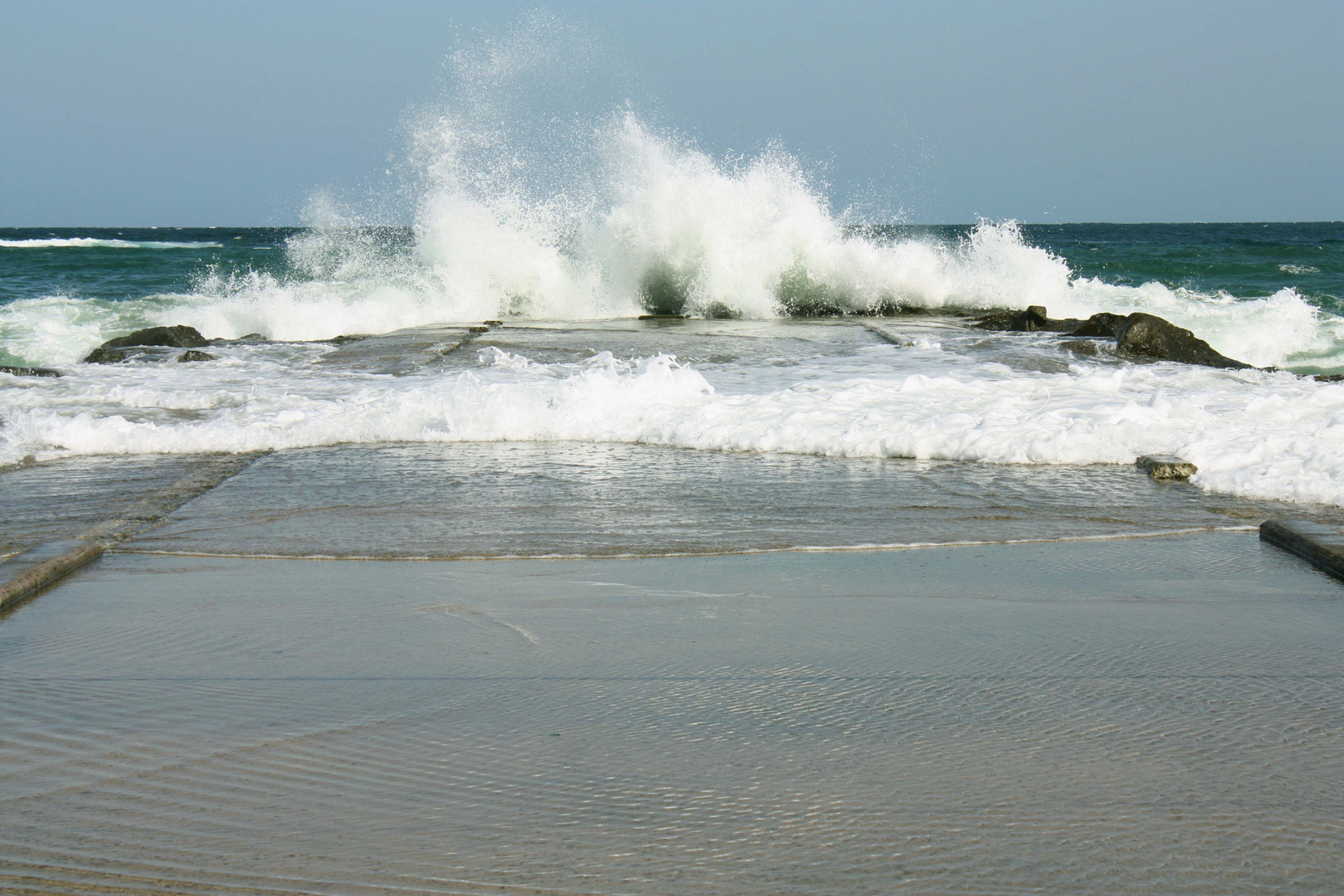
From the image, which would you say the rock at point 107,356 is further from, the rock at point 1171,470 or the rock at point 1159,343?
the rock at point 1159,343

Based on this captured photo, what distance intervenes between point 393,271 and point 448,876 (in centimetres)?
1667

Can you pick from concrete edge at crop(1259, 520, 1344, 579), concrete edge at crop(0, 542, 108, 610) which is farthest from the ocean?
concrete edge at crop(0, 542, 108, 610)

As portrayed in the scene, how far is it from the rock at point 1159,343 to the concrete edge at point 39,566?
25.5 feet

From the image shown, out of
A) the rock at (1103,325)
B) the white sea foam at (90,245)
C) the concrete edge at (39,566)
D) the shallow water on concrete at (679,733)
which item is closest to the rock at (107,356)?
the concrete edge at (39,566)

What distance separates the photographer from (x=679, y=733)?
1928mm

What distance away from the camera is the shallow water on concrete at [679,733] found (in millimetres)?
1474

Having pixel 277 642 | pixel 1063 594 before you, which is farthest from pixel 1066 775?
pixel 277 642

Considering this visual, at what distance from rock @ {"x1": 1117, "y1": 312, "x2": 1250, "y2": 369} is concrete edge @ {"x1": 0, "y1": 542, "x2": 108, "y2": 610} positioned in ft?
25.5

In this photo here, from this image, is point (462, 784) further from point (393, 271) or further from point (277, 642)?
point (393, 271)

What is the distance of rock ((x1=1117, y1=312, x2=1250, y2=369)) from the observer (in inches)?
349

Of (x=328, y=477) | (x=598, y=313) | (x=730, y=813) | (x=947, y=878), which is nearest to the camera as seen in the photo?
(x=947, y=878)

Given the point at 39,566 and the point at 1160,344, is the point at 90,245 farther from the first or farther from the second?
the point at 39,566

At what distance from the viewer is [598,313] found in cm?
1532

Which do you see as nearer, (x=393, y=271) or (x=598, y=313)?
(x=598, y=313)
